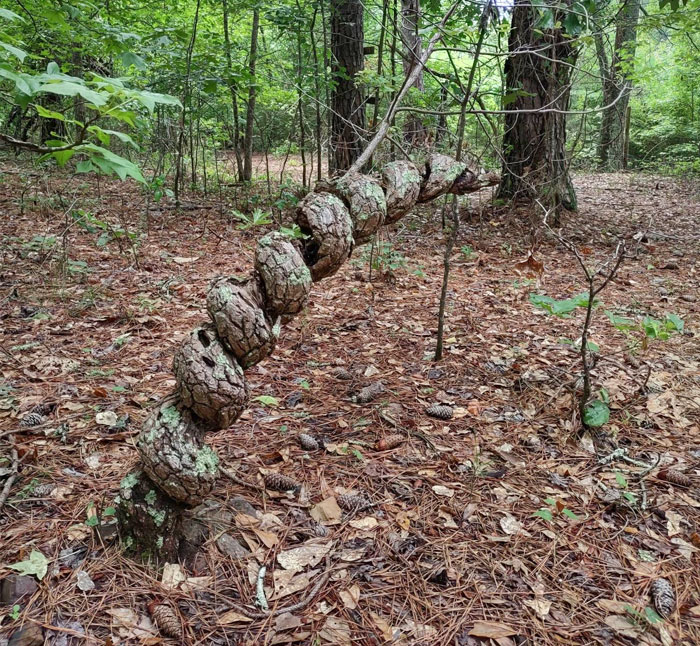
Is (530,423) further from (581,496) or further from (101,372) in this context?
(101,372)

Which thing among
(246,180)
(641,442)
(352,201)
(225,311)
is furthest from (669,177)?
(225,311)

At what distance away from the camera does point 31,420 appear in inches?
85.6

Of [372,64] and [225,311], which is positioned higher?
[372,64]

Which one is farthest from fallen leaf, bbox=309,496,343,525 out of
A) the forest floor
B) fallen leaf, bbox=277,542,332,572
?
fallen leaf, bbox=277,542,332,572

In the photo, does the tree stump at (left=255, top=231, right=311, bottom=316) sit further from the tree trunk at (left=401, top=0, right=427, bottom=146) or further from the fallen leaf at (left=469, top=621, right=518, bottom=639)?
the tree trunk at (left=401, top=0, right=427, bottom=146)

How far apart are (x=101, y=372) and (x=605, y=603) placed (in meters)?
2.61

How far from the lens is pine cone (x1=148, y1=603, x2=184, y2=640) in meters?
1.32

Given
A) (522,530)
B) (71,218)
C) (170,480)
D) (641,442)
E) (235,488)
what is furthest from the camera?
(71,218)

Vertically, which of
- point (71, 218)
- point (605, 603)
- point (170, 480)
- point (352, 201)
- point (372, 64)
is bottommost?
point (605, 603)

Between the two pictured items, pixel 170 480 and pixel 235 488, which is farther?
pixel 235 488

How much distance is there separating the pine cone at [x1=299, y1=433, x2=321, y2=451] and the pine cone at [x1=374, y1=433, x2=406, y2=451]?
10.8 inches

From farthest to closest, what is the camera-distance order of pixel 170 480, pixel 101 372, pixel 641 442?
pixel 101 372 < pixel 641 442 < pixel 170 480

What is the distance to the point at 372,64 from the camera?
6488mm

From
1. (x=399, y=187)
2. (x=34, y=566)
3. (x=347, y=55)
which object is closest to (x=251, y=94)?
(x=347, y=55)
